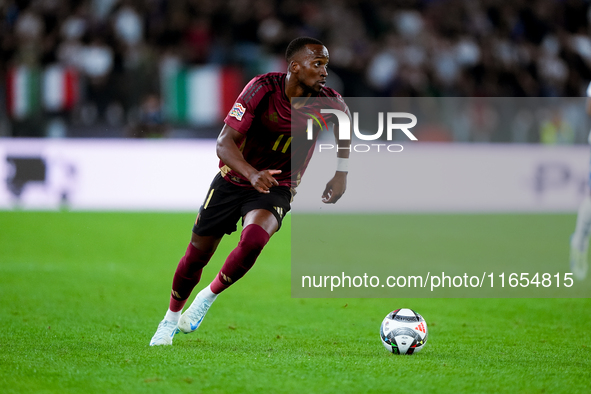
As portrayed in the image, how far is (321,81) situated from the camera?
5.42 meters

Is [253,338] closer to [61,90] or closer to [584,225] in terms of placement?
[584,225]

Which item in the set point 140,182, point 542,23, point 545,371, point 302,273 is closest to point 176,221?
point 140,182

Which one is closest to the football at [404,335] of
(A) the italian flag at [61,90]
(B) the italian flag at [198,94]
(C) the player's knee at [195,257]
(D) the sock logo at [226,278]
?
(D) the sock logo at [226,278]

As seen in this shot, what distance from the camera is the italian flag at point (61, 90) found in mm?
15711

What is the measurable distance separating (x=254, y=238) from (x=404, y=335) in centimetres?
123

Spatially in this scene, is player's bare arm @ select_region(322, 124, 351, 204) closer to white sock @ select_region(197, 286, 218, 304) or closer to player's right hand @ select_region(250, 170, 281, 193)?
player's right hand @ select_region(250, 170, 281, 193)

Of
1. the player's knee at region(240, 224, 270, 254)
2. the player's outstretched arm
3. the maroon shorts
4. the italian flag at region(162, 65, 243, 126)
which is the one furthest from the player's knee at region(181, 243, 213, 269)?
the italian flag at region(162, 65, 243, 126)

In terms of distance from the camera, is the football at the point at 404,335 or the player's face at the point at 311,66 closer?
the football at the point at 404,335

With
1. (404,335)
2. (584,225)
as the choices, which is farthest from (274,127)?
(584,225)

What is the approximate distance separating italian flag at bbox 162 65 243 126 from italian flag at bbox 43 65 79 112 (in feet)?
6.08

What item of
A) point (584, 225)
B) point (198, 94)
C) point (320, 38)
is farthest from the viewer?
point (320, 38)

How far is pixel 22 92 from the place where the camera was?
51.5ft

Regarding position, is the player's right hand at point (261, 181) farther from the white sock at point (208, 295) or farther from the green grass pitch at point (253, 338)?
the green grass pitch at point (253, 338)

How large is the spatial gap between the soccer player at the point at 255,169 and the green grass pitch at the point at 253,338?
522mm
